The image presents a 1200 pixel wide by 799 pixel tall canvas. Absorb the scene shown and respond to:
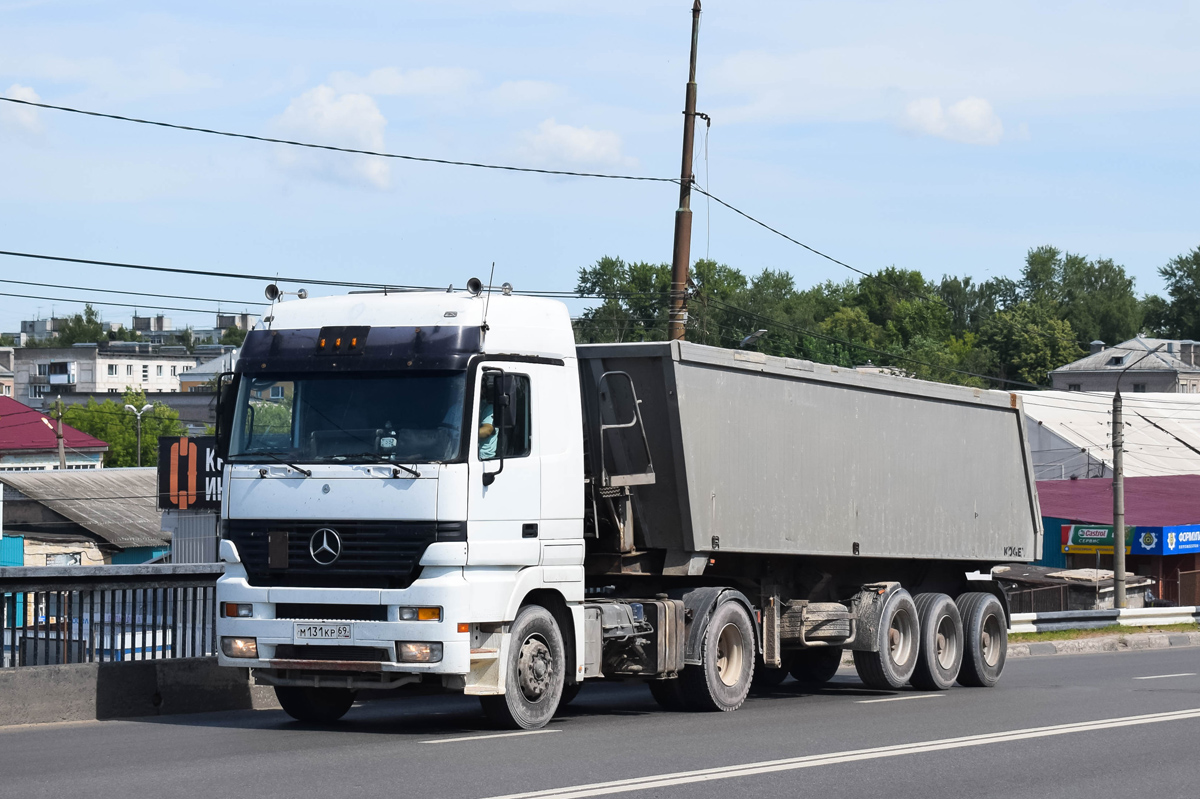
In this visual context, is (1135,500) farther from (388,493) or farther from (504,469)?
(388,493)

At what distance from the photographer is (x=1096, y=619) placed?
30203mm

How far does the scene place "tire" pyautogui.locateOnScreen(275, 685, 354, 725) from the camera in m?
12.0

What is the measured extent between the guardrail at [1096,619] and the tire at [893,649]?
10.3 m

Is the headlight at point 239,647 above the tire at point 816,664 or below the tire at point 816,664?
above

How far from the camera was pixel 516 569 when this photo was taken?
1141cm

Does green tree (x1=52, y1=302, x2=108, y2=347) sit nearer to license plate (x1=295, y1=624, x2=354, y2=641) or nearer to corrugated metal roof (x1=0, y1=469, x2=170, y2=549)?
corrugated metal roof (x1=0, y1=469, x2=170, y2=549)

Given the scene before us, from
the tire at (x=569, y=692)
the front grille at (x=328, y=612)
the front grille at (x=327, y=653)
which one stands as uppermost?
the front grille at (x=328, y=612)

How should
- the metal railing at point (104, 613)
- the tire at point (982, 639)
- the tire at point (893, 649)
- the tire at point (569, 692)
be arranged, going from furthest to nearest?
the tire at point (982, 639)
the tire at point (893, 649)
the tire at point (569, 692)
the metal railing at point (104, 613)

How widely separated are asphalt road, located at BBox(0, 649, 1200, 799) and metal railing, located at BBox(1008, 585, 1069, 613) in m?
28.9

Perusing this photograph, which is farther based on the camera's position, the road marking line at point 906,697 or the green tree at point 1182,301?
the green tree at point 1182,301

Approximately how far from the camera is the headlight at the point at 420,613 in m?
10.8

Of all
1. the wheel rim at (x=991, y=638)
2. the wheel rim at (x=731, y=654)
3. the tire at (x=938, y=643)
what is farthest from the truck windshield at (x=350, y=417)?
the wheel rim at (x=991, y=638)

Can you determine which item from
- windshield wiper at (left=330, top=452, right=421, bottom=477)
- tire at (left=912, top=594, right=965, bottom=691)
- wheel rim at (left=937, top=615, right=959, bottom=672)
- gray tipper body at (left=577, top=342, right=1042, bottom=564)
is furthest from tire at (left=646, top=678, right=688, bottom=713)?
wheel rim at (left=937, top=615, right=959, bottom=672)

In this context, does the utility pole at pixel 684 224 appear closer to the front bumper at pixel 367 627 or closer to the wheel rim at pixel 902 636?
the wheel rim at pixel 902 636
